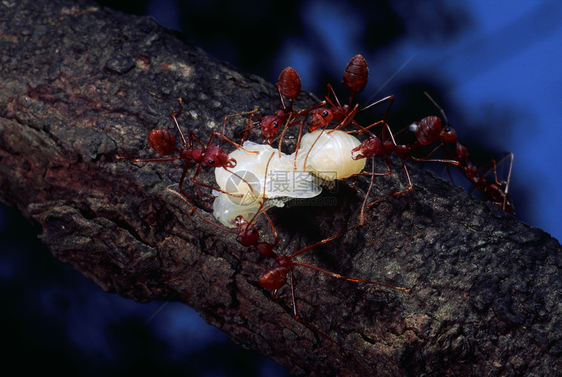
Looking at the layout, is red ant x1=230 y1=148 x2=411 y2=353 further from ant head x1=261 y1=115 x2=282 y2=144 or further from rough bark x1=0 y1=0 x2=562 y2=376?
ant head x1=261 y1=115 x2=282 y2=144

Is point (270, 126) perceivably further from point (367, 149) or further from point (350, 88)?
point (350, 88)

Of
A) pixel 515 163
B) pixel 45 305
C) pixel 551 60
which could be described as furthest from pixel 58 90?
pixel 551 60

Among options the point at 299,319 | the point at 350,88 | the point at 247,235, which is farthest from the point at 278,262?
the point at 350,88

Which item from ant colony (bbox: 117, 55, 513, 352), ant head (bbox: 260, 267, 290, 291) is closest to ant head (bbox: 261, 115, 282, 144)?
ant colony (bbox: 117, 55, 513, 352)

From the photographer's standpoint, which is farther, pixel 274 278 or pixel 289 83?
pixel 289 83

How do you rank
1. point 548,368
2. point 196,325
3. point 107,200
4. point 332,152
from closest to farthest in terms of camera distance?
point 548,368 < point 332,152 < point 107,200 < point 196,325

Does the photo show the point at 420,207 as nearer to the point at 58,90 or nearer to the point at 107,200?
the point at 107,200

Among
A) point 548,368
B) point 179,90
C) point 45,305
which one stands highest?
point 548,368
